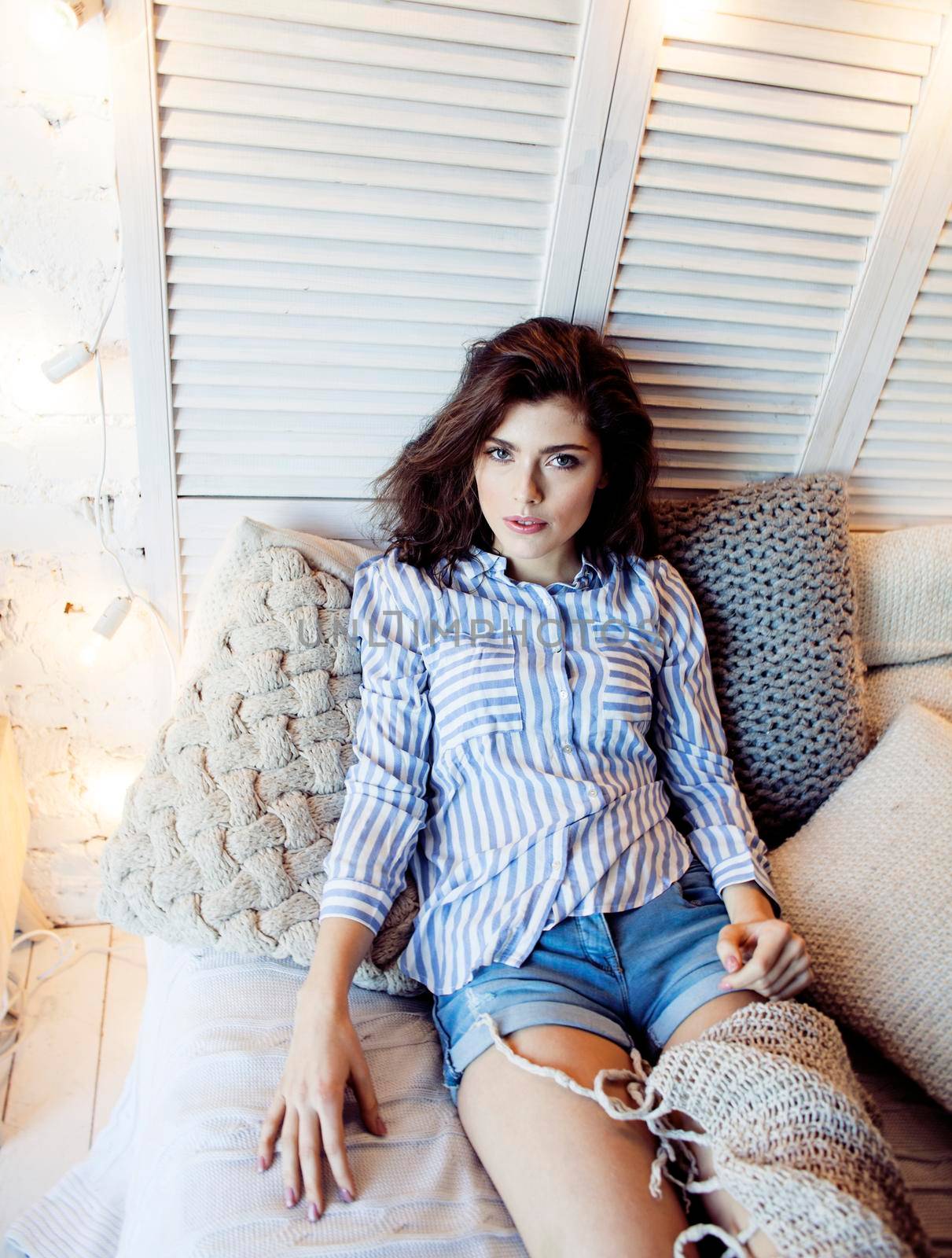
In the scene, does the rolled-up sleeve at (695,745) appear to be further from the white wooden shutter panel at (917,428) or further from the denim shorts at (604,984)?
the white wooden shutter panel at (917,428)

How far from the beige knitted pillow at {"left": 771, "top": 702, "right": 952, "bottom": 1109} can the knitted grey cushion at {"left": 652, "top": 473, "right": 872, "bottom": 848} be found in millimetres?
66

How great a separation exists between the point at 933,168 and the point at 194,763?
1219 millimetres

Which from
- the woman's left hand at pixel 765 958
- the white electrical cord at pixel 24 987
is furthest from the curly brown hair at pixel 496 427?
the white electrical cord at pixel 24 987

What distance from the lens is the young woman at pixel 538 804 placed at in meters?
0.83

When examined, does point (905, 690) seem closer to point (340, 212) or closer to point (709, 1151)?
point (709, 1151)

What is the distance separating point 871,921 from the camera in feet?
3.32

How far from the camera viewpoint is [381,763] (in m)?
1.04

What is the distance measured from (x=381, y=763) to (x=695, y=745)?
1.31 feet

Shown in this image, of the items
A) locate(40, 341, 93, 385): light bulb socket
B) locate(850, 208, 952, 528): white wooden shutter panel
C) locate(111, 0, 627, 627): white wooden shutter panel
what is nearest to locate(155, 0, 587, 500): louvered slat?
locate(111, 0, 627, 627): white wooden shutter panel

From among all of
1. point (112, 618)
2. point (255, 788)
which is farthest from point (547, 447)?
point (112, 618)

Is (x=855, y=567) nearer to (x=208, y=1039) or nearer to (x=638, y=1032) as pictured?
(x=638, y=1032)

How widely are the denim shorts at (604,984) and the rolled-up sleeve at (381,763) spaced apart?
0.45 ft

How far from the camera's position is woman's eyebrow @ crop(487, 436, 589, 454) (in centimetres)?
106

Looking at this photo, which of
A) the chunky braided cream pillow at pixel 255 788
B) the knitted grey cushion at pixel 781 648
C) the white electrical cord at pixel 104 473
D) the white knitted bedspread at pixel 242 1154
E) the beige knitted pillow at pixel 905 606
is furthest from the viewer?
the beige knitted pillow at pixel 905 606
